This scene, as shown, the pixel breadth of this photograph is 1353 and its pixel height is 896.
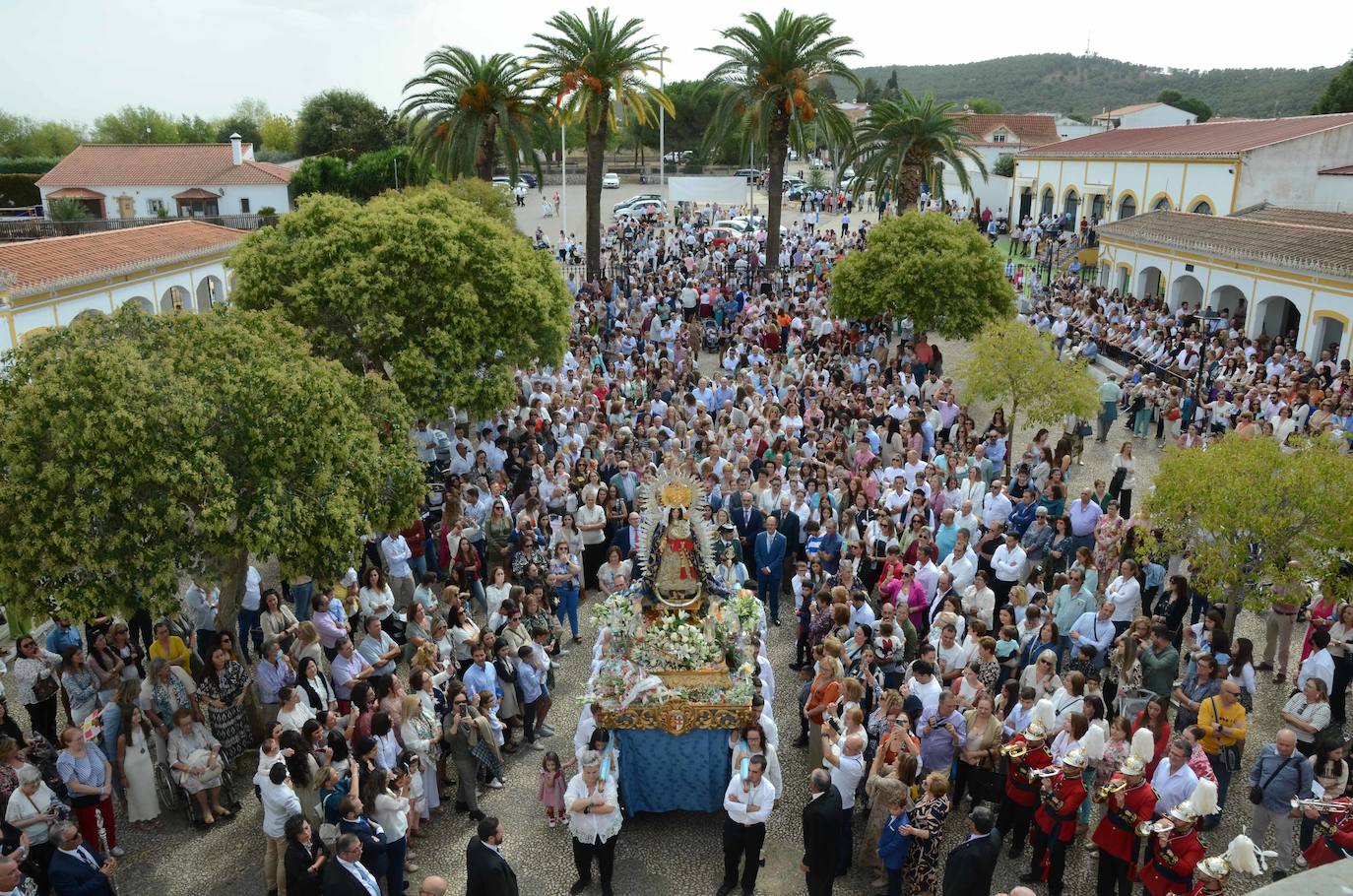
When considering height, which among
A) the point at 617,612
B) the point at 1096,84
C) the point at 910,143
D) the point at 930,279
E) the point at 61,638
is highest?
the point at 1096,84

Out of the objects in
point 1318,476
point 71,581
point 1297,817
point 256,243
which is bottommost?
point 1297,817

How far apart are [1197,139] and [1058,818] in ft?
127

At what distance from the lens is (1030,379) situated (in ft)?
56.2

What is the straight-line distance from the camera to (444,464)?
53.3ft

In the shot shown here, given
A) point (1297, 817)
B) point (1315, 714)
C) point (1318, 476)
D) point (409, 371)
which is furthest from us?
point (409, 371)

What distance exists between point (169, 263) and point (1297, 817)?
29027 mm

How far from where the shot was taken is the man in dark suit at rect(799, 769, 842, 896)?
7.41m

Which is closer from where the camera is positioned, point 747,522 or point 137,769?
→ point 137,769

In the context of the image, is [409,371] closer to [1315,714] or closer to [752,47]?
[1315,714]

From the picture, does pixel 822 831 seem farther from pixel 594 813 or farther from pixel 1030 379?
pixel 1030 379

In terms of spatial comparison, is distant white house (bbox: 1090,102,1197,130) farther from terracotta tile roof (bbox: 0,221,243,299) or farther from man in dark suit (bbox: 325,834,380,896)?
man in dark suit (bbox: 325,834,380,896)

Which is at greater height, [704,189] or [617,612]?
[704,189]

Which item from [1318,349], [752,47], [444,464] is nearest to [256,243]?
[444,464]

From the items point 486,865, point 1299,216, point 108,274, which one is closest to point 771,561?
point 486,865
